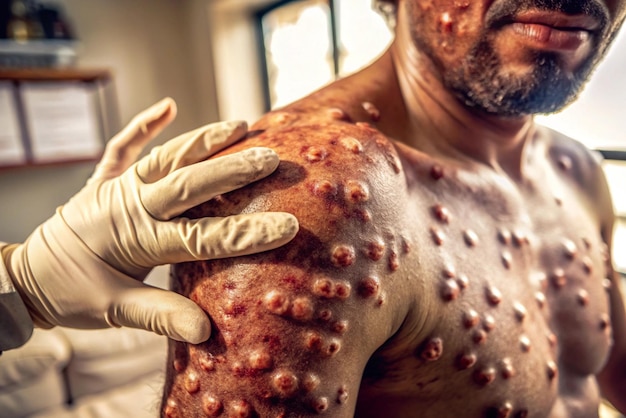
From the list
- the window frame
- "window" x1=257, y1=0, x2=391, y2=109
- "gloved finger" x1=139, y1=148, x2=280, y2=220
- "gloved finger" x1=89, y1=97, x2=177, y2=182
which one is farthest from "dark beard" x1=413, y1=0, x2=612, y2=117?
the window frame

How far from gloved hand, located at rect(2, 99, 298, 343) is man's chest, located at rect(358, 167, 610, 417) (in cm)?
24

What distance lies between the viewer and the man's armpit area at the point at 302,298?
20.0 inches

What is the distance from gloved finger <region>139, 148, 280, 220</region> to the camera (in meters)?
0.54

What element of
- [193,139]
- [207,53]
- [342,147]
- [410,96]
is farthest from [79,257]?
[207,53]

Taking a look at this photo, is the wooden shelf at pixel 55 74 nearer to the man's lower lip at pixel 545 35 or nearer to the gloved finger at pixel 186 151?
the gloved finger at pixel 186 151

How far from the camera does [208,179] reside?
21.4 inches

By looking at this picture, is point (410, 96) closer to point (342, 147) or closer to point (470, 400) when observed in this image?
point (342, 147)

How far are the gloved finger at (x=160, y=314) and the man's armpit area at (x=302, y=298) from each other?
0.02m

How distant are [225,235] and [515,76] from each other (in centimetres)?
47

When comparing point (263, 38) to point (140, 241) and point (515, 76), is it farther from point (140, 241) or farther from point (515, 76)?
point (140, 241)

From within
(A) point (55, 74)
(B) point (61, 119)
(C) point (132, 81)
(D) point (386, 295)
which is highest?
(D) point (386, 295)

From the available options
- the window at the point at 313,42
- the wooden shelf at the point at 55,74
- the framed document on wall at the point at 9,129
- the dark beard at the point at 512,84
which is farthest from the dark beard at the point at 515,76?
the framed document on wall at the point at 9,129

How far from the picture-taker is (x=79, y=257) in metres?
0.61

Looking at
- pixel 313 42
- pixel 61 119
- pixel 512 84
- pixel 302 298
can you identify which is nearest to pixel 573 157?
pixel 512 84
